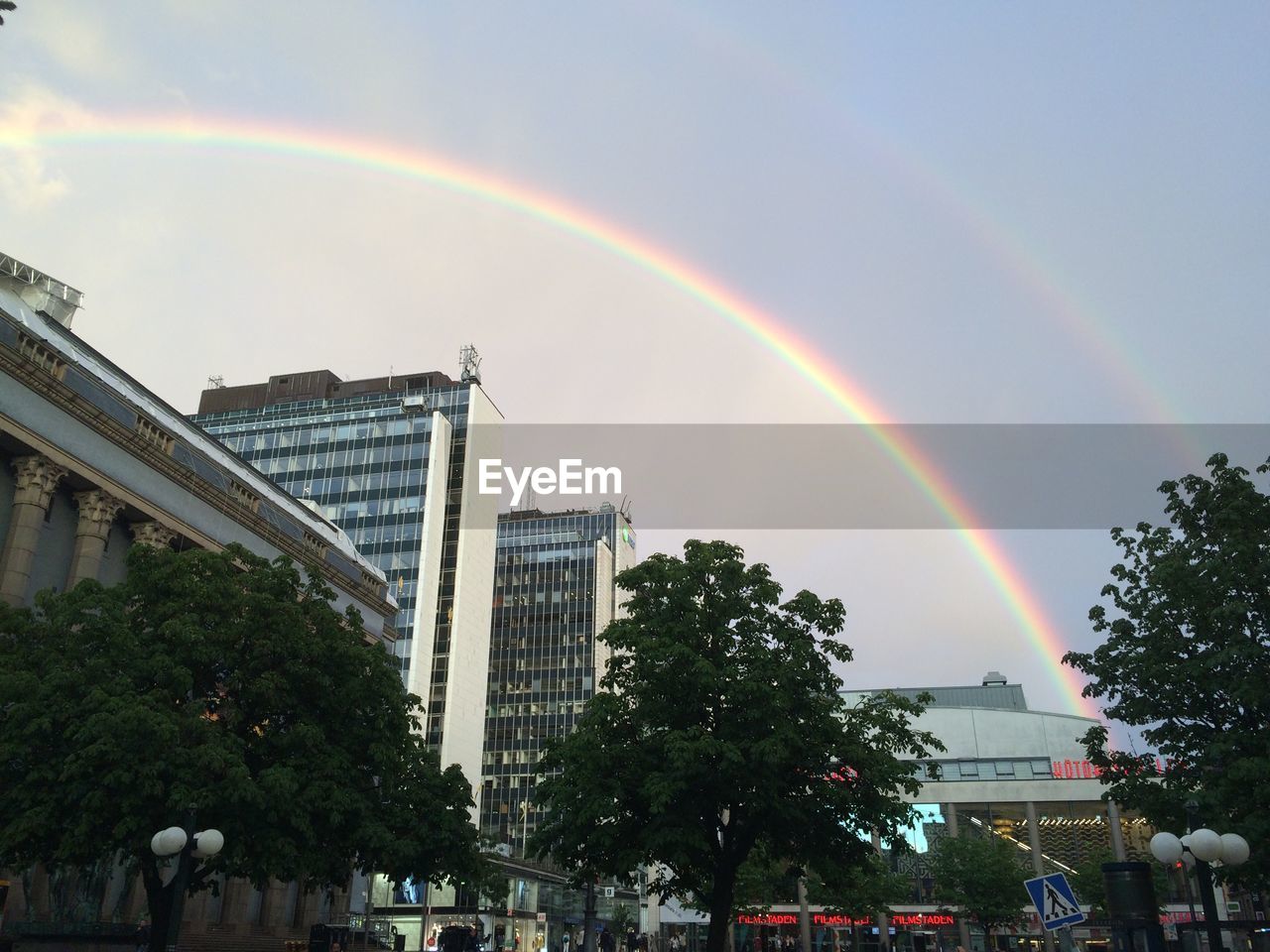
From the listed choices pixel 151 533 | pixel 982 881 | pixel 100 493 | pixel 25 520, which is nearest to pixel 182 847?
pixel 25 520

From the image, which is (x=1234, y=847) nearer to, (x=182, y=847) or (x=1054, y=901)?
(x=1054, y=901)

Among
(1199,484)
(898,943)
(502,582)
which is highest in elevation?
(502,582)

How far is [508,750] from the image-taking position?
13412 cm

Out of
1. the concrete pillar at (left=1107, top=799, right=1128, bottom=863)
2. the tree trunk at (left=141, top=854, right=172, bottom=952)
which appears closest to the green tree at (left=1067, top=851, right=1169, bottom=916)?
the concrete pillar at (left=1107, top=799, right=1128, bottom=863)

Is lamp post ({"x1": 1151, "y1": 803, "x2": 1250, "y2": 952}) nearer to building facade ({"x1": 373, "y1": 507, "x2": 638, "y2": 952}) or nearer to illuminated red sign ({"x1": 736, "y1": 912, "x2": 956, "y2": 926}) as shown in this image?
illuminated red sign ({"x1": 736, "y1": 912, "x2": 956, "y2": 926})

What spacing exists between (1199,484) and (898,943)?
7355 centimetres

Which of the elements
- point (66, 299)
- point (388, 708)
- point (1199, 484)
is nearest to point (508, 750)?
point (66, 299)

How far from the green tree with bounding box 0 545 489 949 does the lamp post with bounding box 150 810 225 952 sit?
57.2 inches

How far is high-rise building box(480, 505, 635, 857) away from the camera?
433ft

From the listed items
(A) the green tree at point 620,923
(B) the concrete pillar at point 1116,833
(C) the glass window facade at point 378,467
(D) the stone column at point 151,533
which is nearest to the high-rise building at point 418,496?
(C) the glass window facade at point 378,467

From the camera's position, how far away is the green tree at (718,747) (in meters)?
26.4

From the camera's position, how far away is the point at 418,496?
104938 mm

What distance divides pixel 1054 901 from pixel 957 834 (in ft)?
273

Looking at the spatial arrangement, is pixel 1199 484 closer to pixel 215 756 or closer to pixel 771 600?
pixel 771 600
